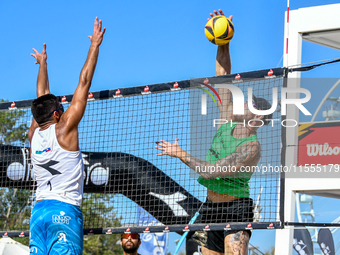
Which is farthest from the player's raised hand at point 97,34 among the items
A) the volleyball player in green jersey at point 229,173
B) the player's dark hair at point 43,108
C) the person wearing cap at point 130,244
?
the person wearing cap at point 130,244

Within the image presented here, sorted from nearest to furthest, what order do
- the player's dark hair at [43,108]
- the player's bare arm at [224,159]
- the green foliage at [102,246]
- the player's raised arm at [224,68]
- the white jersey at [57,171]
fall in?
the white jersey at [57,171]
the player's dark hair at [43,108]
the player's bare arm at [224,159]
the player's raised arm at [224,68]
the green foliage at [102,246]

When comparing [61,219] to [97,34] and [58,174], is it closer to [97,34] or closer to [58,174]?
[58,174]

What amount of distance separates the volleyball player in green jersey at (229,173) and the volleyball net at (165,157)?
2 cm

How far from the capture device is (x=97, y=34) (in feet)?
16.6

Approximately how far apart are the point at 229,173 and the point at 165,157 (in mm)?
1000

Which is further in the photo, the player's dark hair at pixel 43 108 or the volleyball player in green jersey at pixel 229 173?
the volleyball player in green jersey at pixel 229 173

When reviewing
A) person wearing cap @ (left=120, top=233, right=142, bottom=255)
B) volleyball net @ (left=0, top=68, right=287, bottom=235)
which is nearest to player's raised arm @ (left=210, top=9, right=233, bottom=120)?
volleyball net @ (left=0, top=68, right=287, bottom=235)

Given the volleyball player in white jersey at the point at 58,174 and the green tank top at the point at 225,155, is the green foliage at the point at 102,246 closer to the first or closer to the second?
the green tank top at the point at 225,155

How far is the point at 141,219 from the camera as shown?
6.00 metres

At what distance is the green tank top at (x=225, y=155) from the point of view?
16.8 feet

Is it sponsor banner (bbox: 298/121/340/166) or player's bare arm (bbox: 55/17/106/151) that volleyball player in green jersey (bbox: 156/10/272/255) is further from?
sponsor banner (bbox: 298/121/340/166)

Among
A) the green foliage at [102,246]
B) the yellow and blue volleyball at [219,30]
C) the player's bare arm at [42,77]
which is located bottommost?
the green foliage at [102,246]

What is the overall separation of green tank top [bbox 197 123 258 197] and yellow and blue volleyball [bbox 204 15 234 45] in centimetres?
103

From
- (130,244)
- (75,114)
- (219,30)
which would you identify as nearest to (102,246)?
(130,244)
